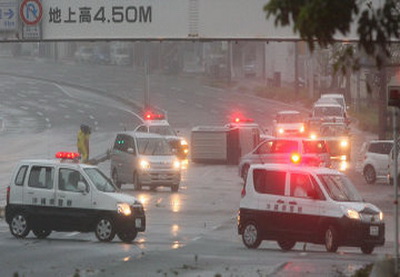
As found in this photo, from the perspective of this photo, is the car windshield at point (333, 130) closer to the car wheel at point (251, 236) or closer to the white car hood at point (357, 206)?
the car wheel at point (251, 236)

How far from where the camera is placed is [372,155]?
4769 centimetres

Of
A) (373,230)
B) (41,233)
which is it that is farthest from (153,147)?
(373,230)

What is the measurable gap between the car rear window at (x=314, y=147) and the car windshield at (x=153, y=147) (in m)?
4.53

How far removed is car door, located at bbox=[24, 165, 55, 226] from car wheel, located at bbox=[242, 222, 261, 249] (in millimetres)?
4179

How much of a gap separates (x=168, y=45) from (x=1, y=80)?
24132 millimetres

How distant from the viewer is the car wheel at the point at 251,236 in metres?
26.5

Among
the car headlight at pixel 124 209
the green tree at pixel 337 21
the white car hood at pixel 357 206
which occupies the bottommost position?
the car headlight at pixel 124 209

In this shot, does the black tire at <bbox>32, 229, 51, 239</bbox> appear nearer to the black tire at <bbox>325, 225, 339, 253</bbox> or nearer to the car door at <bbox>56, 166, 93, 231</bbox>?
the car door at <bbox>56, 166, 93, 231</bbox>

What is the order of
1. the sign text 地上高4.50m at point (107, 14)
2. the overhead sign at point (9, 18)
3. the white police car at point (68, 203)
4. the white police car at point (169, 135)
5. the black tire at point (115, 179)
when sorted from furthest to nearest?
the white police car at point (169, 135) < the black tire at point (115, 179) < the overhead sign at point (9, 18) < the sign text 地上高4.50m at point (107, 14) < the white police car at point (68, 203)

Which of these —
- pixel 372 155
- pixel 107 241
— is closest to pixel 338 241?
pixel 107 241

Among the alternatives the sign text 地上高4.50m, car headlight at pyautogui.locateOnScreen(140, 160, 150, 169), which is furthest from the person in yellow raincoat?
the sign text 地上高4.50m

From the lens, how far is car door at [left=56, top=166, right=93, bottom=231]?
91.0 ft

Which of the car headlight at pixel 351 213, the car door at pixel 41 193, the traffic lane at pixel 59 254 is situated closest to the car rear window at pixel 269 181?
the car headlight at pixel 351 213

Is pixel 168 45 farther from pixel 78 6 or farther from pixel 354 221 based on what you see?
pixel 354 221
